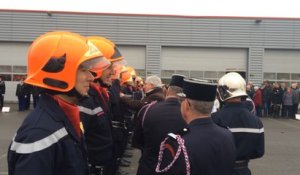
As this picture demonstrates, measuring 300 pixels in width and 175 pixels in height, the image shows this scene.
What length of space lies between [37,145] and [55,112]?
0.28m

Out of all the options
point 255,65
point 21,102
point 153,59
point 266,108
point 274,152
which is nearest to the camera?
point 274,152

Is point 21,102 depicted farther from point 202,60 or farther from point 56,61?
point 56,61

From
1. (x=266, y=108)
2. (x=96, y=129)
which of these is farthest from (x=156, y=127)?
(x=266, y=108)

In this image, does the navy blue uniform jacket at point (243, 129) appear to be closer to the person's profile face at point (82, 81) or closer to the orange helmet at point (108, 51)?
the orange helmet at point (108, 51)

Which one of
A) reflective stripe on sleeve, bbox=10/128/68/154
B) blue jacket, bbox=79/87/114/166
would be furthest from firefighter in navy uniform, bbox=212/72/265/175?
reflective stripe on sleeve, bbox=10/128/68/154

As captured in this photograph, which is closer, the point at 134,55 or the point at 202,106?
the point at 202,106

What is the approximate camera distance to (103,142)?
4695 millimetres

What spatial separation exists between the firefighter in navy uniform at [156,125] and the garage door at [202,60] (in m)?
24.6

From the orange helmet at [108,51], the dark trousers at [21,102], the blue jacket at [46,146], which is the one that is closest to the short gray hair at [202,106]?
the blue jacket at [46,146]

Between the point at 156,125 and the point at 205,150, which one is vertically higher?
the point at 205,150

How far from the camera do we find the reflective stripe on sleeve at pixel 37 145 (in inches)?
92.4

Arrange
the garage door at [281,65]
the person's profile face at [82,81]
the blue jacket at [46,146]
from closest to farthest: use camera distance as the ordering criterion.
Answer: the blue jacket at [46,146]
the person's profile face at [82,81]
the garage door at [281,65]

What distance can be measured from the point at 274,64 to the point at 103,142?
88.0ft

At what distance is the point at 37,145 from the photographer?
92.5 inches
